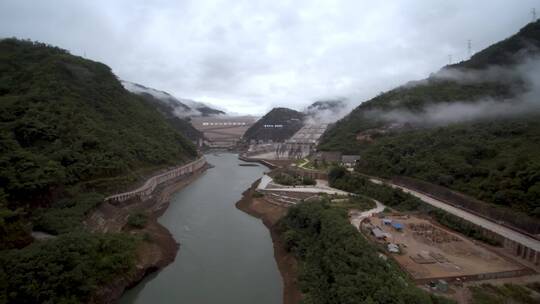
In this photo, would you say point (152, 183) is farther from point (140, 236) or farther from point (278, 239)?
point (278, 239)

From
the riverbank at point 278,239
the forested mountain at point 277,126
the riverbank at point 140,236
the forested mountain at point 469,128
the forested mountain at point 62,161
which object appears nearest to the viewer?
the forested mountain at point 62,161

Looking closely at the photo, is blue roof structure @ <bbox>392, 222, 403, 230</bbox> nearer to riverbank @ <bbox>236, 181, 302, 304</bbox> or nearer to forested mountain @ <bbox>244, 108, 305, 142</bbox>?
riverbank @ <bbox>236, 181, 302, 304</bbox>

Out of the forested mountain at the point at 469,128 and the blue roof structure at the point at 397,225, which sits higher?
the forested mountain at the point at 469,128

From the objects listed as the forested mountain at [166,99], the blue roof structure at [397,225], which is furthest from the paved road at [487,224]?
the forested mountain at [166,99]

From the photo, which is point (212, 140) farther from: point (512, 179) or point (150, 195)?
point (512, 179)

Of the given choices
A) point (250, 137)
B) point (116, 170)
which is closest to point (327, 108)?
point (250, 137)

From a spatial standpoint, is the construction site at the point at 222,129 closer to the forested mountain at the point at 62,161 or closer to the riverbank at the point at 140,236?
the forested mountain at the point at 62,161
